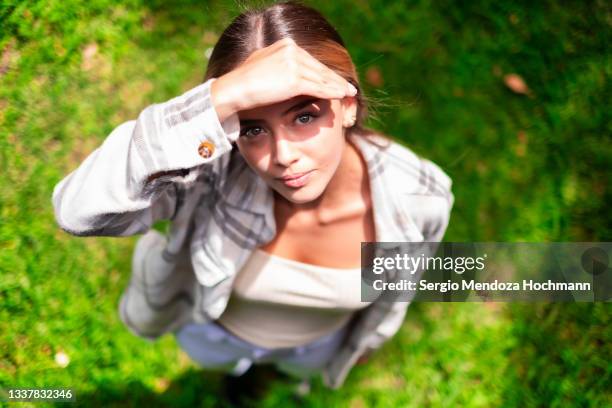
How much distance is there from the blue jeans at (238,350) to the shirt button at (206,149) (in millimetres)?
1035

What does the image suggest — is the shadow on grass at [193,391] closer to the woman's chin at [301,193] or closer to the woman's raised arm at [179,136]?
the woman's raised arm at [179,136]

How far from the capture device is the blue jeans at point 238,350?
7.91ft

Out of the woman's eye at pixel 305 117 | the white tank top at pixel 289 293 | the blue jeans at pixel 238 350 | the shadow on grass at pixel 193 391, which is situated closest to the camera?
the woman's eye at pixel 305 117

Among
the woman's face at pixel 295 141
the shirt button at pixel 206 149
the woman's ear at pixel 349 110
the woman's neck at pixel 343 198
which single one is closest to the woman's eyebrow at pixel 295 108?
the woman's face at pixel 295 141

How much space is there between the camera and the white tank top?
6.47 feet

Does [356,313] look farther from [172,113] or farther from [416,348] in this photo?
[172,113]

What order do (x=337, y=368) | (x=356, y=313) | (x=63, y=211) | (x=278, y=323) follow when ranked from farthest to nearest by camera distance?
(x=337, y=368) → (x=356, y=313) → (x=278, y=323) → (x=63, y=211)

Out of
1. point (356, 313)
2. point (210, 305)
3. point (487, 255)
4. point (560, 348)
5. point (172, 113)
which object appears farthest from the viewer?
point (487, 255)

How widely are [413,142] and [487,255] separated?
0.81 m

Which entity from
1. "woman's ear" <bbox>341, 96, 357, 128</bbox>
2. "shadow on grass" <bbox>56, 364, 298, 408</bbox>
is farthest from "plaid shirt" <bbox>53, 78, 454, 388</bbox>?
"shadow on grass" <bbox>56, 364, 298, 408</bbox>

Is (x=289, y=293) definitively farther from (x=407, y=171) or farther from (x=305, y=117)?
(x=305, y=117)

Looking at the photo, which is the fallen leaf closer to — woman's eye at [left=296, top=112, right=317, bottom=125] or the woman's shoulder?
the woman's shoulder

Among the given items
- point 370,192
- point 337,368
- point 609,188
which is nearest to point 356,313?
point 337,368

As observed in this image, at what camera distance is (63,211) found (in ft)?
5.32
